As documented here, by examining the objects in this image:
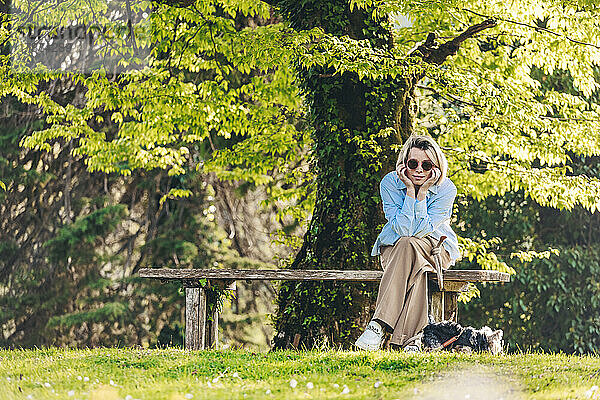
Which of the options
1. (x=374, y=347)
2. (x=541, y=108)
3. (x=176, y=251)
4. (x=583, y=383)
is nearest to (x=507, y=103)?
(x=541, y=108)

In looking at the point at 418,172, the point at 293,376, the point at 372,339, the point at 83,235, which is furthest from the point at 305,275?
the point at 83,235

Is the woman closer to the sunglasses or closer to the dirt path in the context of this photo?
the sunglasses

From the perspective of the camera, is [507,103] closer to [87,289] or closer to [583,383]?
[583,383]

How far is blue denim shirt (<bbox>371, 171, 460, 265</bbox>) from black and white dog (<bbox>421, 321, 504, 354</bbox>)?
556 mm

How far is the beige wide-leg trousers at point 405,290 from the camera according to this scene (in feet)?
19.0

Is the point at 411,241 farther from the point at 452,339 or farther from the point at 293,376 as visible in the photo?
the point at 293,376

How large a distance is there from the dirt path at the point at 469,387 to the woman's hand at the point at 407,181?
5.81 ft

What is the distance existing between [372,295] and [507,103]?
283 cm

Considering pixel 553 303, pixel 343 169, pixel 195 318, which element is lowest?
pixel 553 303

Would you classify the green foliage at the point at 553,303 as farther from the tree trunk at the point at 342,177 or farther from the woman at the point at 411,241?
the woman at the point at 411,241

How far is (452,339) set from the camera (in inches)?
229

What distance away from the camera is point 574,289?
1312cm

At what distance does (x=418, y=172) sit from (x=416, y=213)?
324 mm

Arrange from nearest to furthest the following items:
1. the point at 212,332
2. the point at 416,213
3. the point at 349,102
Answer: the point at 416,213, the point at 212,332, the point at 349,102
